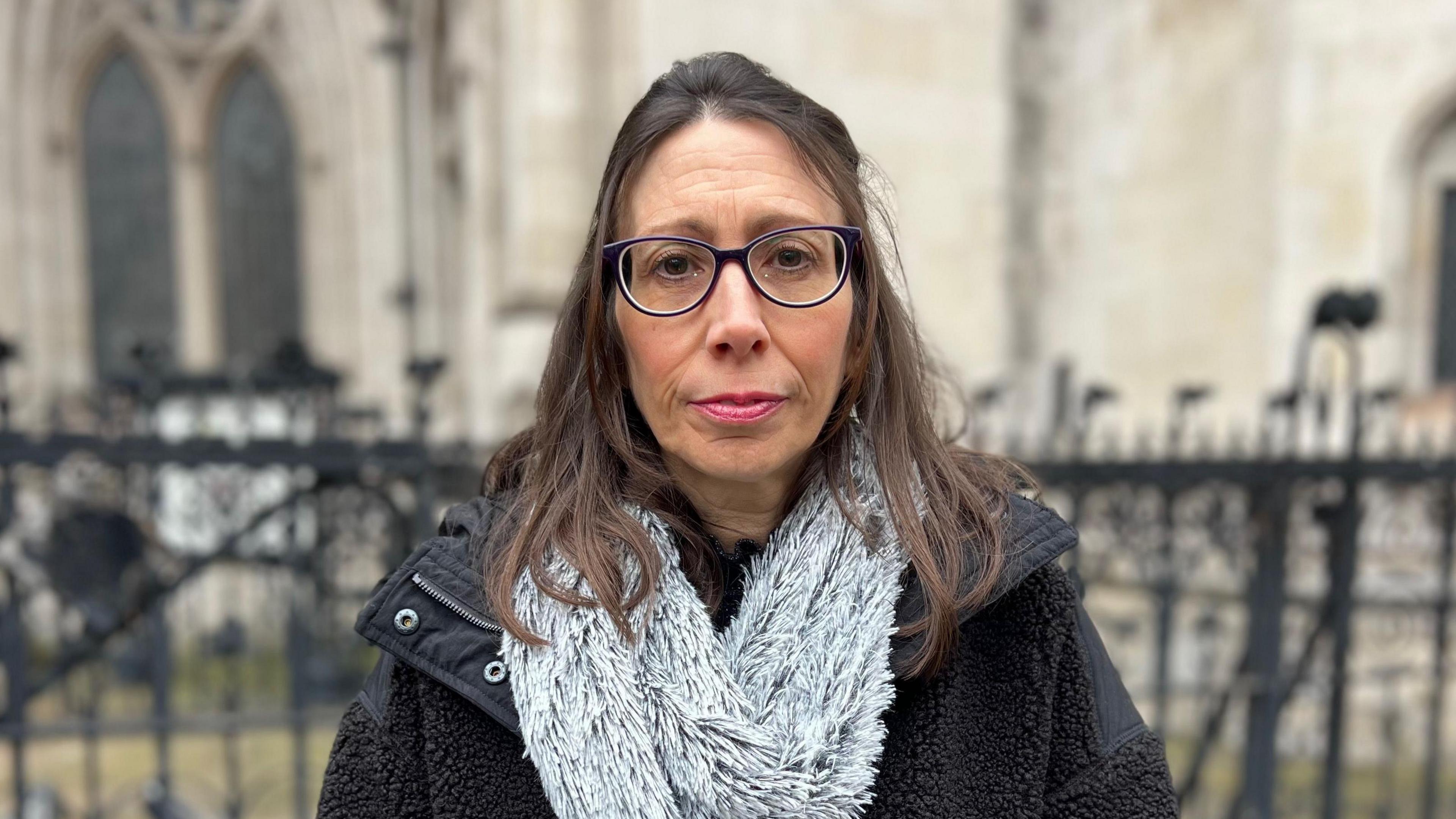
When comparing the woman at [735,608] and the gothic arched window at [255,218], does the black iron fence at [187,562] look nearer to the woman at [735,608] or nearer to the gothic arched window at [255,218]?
the woman at [735,608]

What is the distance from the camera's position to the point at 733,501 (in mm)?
1356

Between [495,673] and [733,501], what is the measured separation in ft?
1.37

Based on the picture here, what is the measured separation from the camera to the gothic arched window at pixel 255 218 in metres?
9.93

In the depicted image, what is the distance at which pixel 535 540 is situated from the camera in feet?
4.20

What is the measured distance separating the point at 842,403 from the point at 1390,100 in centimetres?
667

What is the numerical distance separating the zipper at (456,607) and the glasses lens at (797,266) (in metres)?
0.60

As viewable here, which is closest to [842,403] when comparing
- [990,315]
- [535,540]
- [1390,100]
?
[535,540]

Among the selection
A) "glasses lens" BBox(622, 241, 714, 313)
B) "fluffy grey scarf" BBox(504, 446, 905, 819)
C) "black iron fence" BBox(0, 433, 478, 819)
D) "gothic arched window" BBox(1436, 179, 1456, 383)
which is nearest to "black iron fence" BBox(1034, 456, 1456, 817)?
"gothic arched window" BBox(1436, 179, 1456, 383)

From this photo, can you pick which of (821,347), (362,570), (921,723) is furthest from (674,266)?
(362,570)

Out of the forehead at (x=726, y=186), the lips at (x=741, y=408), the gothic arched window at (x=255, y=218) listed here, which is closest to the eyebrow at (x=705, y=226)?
the forehead at (x=726, y=186)

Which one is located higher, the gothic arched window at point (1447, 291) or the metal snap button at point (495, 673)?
the gothic arched window at point (1447, 291)

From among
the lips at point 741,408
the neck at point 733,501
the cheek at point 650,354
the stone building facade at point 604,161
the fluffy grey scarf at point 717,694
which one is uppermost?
the stone building facade at point 604,161

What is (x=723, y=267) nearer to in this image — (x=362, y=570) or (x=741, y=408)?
(x=741, y=408)

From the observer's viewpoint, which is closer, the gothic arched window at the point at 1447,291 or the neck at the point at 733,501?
the neck at the point at 733,501
